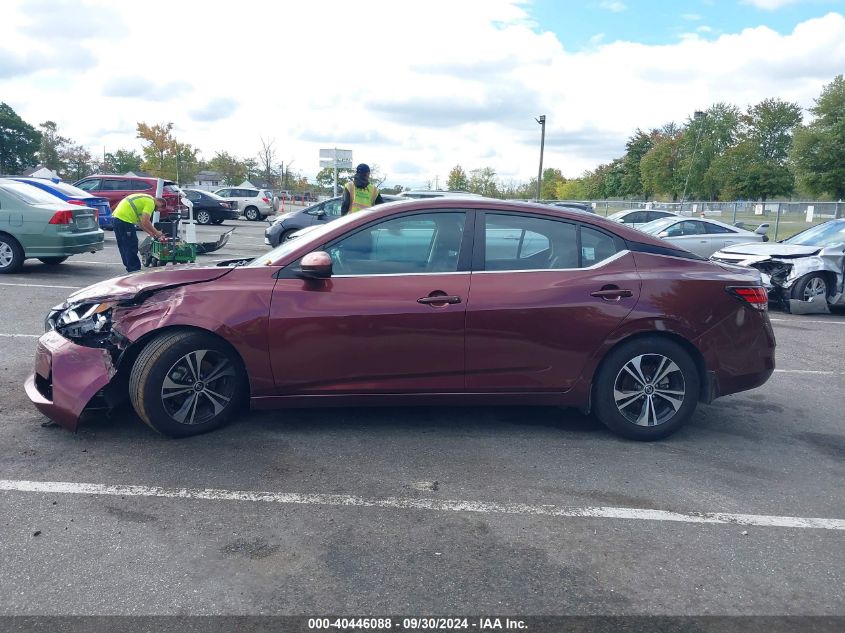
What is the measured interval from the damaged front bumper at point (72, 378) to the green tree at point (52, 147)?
84437mm

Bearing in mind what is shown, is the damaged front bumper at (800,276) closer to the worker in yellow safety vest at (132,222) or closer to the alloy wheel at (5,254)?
the worker in yellow safety vest at (132,222)

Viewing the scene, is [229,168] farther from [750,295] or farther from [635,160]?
[750,295]

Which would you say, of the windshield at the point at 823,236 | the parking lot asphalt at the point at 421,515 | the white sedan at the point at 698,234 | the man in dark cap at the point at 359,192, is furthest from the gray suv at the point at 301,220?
the parking lot asphalt at the point at 421,515

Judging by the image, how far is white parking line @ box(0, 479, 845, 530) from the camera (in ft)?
11.9

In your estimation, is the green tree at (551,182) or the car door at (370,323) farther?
the green tree at (551,182)

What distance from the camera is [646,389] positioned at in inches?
185

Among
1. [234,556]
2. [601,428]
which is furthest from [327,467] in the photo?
[601,428]

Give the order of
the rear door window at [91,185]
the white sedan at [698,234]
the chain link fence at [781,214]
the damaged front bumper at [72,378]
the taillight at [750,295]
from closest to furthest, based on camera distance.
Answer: the damaged front bumper at [72,378]
the taillight at [750,295]
the white sedan at [698,234]
the chain link fence at [781,214]
the rear door window at [91,185]

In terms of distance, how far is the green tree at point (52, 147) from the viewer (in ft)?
257

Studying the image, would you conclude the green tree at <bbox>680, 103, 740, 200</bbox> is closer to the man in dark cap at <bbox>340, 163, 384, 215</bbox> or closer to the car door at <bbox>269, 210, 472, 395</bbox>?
the man in dark cap at <bbox>340, 163, 384, 215</bbox>

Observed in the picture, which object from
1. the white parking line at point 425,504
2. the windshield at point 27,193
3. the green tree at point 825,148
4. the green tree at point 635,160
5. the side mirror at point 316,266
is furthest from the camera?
the green tree at point 635,160

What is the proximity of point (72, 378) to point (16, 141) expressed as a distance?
9608cm

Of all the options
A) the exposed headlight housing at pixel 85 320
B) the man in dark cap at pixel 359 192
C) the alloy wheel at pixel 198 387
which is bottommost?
the alloy wheel at pixel 198 387

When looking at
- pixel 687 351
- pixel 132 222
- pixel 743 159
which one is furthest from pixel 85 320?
pixel 743 159
